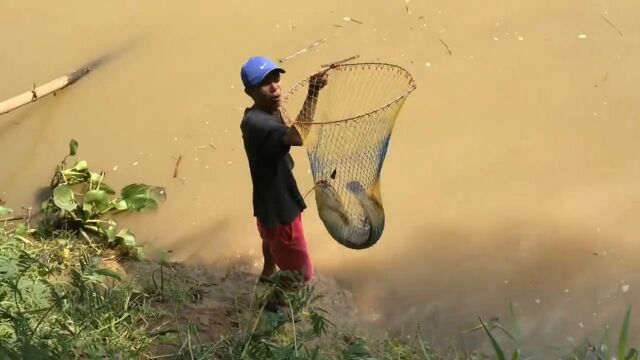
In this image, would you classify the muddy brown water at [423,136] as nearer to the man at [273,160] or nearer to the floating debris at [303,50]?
the floating debris at [303,50]

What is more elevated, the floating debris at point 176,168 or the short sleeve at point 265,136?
the short sleeve at point 265,136

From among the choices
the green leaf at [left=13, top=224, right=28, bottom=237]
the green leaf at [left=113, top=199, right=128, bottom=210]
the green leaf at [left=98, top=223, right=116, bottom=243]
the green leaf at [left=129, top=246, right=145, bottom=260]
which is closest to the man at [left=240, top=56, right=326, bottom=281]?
the green leaf at [left=129, top=246, right=145, bottom=260]

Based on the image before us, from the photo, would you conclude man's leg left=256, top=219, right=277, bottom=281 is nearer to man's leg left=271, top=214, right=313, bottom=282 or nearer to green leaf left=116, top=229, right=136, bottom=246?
man's leg left=271, top=214, right=313, bottom=282

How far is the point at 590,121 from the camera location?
4.23 m

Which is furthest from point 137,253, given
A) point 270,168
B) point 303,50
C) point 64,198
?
point 303,50

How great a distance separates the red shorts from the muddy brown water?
1.78 feet

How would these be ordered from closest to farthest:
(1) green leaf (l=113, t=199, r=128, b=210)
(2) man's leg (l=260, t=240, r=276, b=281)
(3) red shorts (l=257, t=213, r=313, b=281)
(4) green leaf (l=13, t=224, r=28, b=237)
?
(3) red shorts (l=257, t=213, r=313, b=281)
(2) man's leg (l=260, t=240, r=276, b=281)
(4) green leaf (l=13, t=224, r=28, b=237)
(1) green leaf (l=113, t=199, r=128, b=210)

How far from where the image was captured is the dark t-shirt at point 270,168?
108 inches

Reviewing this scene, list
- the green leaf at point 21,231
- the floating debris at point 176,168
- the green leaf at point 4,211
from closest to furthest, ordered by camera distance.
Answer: the green leaf at point 21,231 → the green leaf at point 4,211 → the floating debris at point 176,168

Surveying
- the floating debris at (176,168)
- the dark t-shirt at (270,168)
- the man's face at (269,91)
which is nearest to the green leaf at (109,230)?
the floating debris at (176,168)

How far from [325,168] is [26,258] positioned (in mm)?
1402

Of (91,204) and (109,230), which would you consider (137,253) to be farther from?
(91,204)

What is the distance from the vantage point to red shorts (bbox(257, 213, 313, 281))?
309 cm

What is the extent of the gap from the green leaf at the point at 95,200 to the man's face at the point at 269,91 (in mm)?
1425
